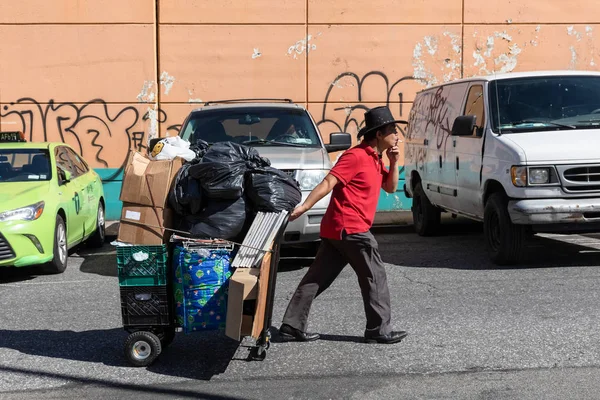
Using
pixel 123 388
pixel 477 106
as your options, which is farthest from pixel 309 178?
pixel 123 388

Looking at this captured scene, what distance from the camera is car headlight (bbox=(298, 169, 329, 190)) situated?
968 cm

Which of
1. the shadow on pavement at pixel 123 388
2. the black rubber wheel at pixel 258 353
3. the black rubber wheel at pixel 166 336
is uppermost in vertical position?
the black rubber wheel at pixel 166 336

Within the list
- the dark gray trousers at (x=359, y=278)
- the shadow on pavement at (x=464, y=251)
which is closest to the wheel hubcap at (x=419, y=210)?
the shadow on pavement at (x=464, y=251)

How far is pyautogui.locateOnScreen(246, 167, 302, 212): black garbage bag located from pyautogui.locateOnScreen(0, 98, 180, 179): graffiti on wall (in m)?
9.33

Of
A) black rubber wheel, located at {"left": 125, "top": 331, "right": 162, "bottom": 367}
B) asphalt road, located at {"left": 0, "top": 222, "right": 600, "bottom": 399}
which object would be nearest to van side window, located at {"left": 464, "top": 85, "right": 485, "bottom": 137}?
asphalt road, located at {"left": 0, "top": 222, "right": 600, "bottom": 399}

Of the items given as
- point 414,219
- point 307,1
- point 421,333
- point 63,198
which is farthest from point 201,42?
point 421,333

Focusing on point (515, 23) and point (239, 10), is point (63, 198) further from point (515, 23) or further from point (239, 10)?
Result: point (515, 23)

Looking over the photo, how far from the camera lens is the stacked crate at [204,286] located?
6051 mm

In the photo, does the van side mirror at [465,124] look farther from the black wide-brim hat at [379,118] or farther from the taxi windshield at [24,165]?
the taxi windshield at [24,165]

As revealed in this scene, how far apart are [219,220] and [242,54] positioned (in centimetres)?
973

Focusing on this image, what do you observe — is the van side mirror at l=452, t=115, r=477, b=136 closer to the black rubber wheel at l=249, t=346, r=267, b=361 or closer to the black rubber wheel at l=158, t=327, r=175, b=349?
the black rubber wheel at l=249, t=346, r=267, b=361

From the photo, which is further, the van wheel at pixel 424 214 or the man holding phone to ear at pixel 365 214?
the van wheel at pixel 424 214

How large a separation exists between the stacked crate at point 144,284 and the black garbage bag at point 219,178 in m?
0.50

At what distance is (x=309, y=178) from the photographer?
31.9 feet
